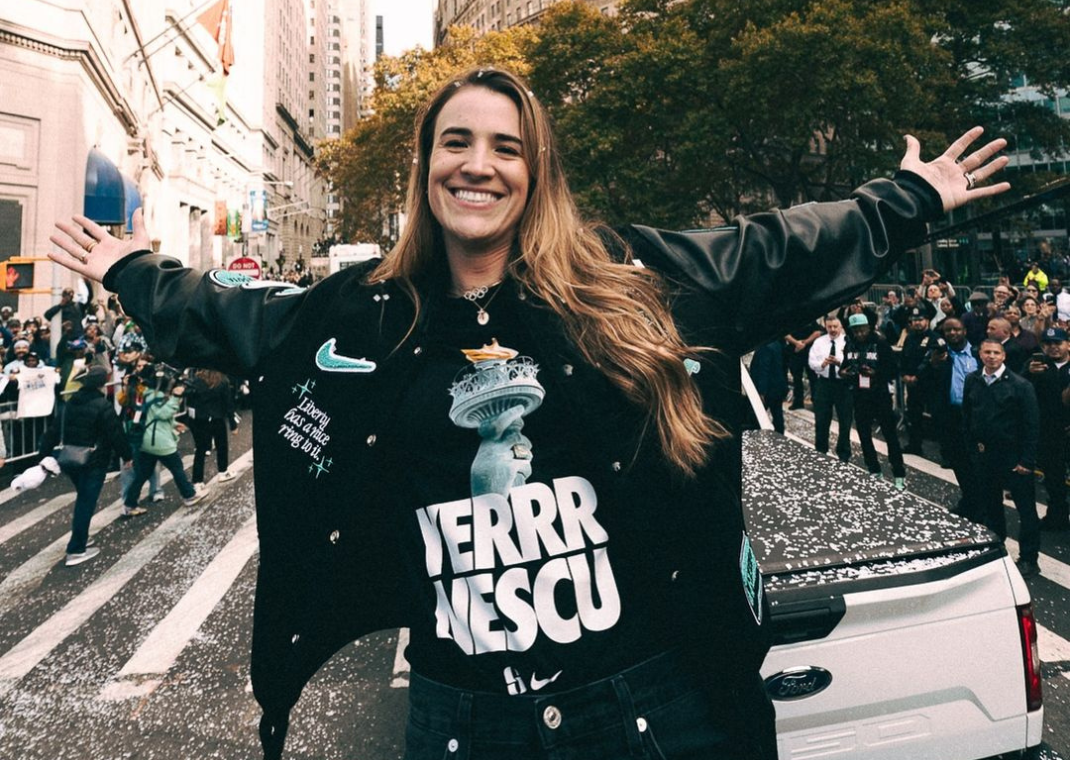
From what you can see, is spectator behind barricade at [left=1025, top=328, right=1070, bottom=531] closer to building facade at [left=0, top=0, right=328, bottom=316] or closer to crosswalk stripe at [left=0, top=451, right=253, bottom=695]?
crosswalk stripe at [left=0, top=451, right=253, bottom=695]

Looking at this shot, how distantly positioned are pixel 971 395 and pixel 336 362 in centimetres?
641

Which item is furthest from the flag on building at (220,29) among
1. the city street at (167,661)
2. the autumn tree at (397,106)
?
the city street at (167,661)

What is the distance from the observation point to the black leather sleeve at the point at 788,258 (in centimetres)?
158

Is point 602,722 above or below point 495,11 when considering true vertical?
below

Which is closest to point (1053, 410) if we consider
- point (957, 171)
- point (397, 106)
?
point (957, 171)

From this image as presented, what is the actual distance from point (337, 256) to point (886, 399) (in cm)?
2837

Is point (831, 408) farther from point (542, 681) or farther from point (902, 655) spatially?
point (542, 681)

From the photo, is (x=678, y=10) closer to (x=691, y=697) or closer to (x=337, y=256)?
(x=337, y=256)

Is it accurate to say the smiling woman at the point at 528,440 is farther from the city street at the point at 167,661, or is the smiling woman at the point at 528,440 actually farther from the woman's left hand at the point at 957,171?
the city street at the point at 167,661

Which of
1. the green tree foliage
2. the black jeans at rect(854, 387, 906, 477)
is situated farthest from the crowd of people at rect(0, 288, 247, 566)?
the green tree foliage

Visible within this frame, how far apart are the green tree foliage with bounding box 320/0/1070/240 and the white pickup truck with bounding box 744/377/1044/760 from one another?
72.2ft

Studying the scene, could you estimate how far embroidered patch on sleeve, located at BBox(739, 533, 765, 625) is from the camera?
5.09 feet

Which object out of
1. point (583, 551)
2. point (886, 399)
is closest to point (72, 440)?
point (583, 551)

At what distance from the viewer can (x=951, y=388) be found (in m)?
8.09
